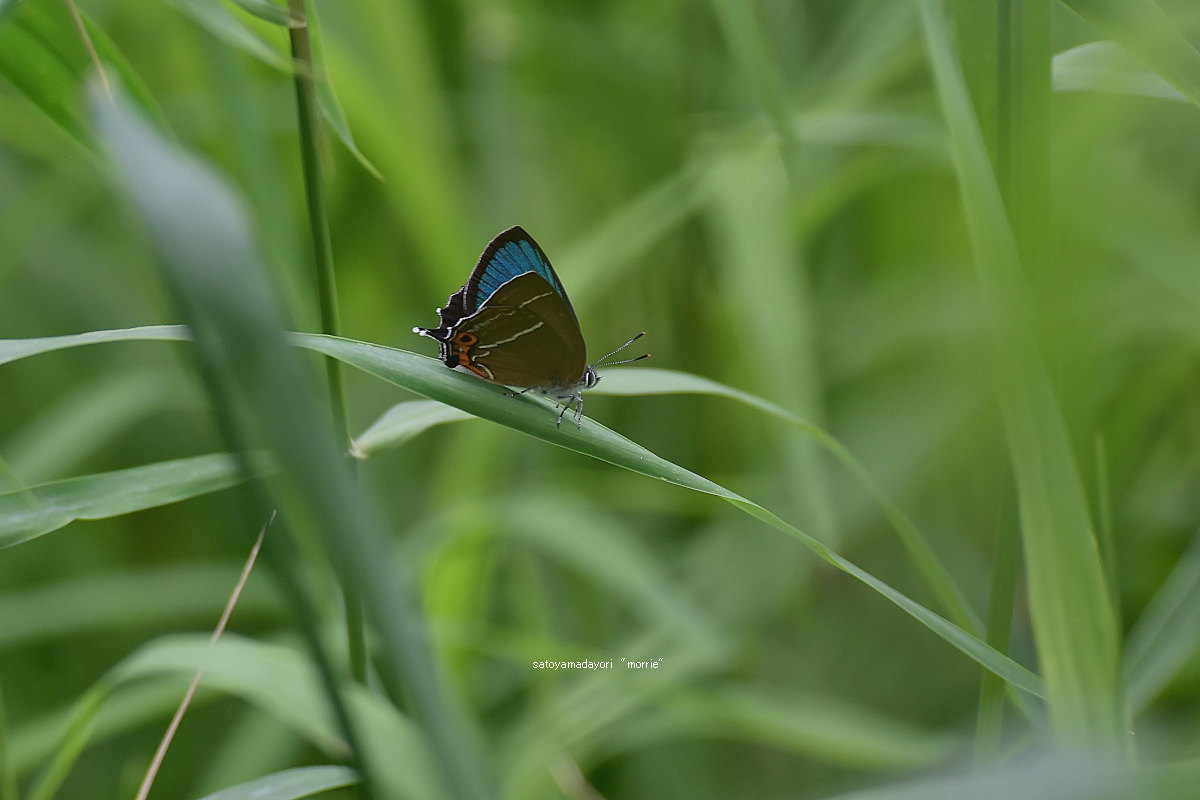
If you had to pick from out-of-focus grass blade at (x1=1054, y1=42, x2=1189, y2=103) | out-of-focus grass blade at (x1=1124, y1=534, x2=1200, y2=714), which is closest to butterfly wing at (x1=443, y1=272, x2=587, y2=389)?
out-of-focus grass blade at (x1=1054, y1=42, x2=1189, y2=103)

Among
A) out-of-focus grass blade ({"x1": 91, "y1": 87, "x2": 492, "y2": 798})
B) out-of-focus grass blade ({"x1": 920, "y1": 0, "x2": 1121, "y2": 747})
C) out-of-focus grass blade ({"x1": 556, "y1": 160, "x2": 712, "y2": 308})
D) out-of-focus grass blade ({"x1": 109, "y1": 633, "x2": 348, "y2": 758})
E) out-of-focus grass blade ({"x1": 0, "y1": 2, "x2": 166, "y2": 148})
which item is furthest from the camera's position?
out-of-focus grass blade ({"x1": 556, "y1": 160, "x2": 712, "y2": 308})

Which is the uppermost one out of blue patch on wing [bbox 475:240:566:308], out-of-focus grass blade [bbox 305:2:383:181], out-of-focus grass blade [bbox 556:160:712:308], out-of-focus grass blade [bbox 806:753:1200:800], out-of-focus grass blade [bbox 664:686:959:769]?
out-of-focus grass blade [bbox 556:160:712:308]

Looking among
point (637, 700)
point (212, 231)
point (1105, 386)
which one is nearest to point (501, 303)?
point (212, 231)

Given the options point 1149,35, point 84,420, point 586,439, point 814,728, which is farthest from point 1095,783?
point 84,420

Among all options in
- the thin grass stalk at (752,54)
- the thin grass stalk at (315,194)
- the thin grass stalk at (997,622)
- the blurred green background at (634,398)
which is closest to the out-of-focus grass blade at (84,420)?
the blurred green background at (634,398)

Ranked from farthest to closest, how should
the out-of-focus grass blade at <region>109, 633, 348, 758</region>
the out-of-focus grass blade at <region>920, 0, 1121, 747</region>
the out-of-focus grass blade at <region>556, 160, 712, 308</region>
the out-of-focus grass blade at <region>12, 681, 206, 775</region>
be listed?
the out-of-focus grass blade at <region>556, 160, 712, 308</region> → the out-of-focus grass blade at <region>12, 681, 206, 775</region> → the out-of-focus grass blade at <region>109, 633, 348, 758</region> → the out-of-focus grass blade at <region>920, 0, 1121, 747</region>

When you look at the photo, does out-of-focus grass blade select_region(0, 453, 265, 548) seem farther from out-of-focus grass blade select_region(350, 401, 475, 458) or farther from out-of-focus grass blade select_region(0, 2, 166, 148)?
out-of-focus grass blade select_region(0, 2, 166, 148)

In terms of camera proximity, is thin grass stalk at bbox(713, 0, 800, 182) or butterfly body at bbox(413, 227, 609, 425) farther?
butterfly body at bbox(413, 227, 609, 425)

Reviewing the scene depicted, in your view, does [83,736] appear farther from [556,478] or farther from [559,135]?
[559,135]
